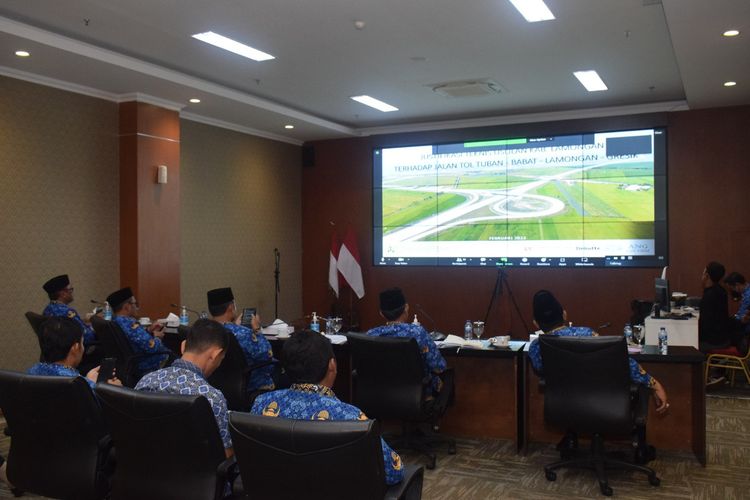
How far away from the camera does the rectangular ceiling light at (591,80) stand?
6.69 metres

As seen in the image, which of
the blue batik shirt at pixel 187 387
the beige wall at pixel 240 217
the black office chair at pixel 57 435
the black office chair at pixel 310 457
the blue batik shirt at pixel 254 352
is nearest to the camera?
the black office chair at pixel 310 457

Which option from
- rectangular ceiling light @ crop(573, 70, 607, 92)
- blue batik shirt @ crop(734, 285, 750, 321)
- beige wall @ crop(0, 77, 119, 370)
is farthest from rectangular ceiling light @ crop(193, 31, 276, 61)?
blue batik shirt @ crop(734, 285, 750, 321)

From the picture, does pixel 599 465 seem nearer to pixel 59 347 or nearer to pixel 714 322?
pixel 59 347

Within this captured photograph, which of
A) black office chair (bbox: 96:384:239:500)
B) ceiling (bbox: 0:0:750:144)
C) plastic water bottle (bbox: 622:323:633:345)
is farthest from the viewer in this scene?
ceiling (bbox: 0:0:750:144)

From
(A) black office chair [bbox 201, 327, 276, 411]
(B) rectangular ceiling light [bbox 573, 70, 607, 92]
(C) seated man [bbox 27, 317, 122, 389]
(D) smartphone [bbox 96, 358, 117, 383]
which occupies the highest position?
(B) rectangular ceiling light [bbox 573, 70, 607, 92]

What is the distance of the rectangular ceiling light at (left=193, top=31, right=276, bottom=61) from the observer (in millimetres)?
5453

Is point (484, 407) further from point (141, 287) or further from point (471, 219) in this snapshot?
point (471, 219)

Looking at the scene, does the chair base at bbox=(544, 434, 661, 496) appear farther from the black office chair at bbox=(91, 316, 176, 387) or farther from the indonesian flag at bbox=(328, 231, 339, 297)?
the indonesian flag at bbox=(328, 231, 339, 297)

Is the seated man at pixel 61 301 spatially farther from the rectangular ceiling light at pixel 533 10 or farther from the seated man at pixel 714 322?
the seated man at pixel 714 322

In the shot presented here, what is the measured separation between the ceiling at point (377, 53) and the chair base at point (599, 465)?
8.95 ft

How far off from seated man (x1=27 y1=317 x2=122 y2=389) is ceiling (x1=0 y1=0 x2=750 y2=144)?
8.77 feet

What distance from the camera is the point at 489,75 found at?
266 inches

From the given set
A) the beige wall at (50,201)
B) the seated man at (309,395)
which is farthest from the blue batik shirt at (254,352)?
the beige wall at (50,201)

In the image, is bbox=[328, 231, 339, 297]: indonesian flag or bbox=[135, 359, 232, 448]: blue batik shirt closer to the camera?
bbox=[135, 359, 232, 448]: blue batik shirt
